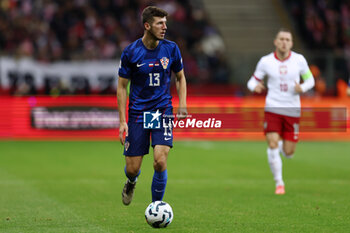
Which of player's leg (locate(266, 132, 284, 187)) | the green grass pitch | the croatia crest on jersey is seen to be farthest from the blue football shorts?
player's leg (locate(266, 132, 284, 187))

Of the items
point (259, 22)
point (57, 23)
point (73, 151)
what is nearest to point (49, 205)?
point (73, 151)

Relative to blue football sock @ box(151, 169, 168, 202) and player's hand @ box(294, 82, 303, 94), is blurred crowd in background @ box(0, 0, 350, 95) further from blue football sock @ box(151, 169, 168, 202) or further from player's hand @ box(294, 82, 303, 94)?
blue football sock @ box(151, 169, 168, 202)

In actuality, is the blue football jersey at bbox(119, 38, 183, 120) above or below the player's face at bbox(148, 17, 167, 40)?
below

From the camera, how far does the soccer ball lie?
8.09 m

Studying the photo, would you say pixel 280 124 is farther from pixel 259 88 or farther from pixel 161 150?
pixel 161 150

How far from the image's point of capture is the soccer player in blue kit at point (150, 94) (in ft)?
27.3

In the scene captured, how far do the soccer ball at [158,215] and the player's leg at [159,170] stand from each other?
0.32 meters

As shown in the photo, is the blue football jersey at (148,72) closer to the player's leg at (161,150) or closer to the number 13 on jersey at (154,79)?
the number 13 on jersey at (154,79)

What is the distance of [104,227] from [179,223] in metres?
0.91

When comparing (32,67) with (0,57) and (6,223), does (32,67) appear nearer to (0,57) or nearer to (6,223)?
(0,57)

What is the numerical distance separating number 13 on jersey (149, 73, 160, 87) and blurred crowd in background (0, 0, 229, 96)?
16164 millimetres

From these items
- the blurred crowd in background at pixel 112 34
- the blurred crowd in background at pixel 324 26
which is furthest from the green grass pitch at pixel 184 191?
the blurred crowd in background at pixel 324 26

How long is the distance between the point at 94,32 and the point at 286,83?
15.8 metres

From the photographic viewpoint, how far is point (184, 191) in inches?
460
